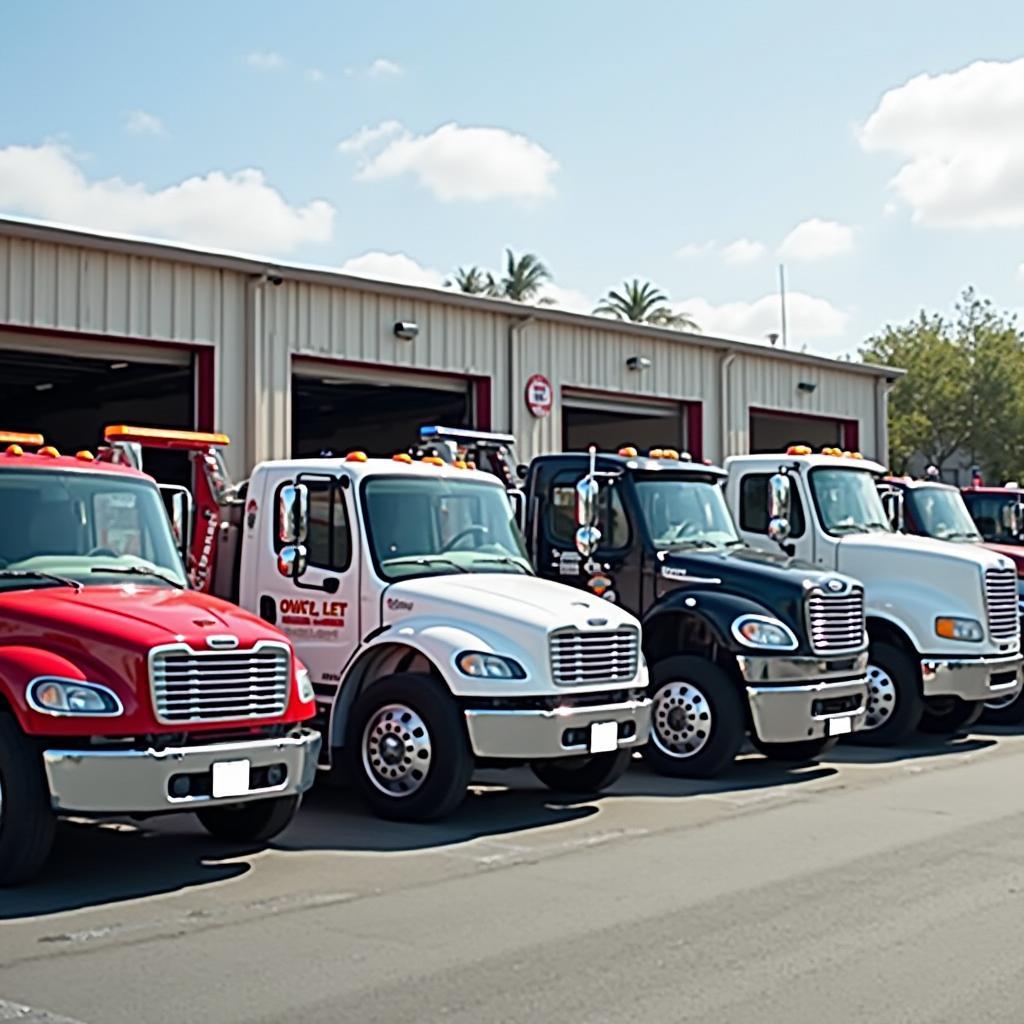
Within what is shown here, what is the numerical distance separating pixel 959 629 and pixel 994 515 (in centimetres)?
521

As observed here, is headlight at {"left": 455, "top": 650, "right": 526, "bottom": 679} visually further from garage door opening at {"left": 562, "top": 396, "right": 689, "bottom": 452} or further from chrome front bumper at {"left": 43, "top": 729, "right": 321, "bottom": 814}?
garage door opening at {"left": 562, "top": 396, "right": 689, "bottom": 452}

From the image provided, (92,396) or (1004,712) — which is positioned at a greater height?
(92,396)

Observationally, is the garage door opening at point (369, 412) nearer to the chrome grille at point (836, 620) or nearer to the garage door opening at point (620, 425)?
the garage door opening at point (620, 425)

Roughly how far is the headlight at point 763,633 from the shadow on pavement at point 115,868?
4806 millimetres

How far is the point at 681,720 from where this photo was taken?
1307 centimetres

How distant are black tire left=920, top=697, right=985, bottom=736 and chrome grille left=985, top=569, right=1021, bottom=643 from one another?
87 centimetres

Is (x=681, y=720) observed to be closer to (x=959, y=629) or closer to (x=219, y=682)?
(x=959, y=629)

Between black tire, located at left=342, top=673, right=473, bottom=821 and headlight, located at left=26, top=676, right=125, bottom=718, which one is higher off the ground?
headlight, located at left=26, top=676, right=125, bottom=718

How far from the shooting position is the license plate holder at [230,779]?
8.66 metres

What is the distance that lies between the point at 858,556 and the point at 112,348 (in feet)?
28.1

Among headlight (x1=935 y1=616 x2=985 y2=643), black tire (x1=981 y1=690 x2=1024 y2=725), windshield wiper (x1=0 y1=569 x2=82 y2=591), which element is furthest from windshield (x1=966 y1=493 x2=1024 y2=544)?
windshield wiper (x1=0 y1=569 x2=82 y2=591)

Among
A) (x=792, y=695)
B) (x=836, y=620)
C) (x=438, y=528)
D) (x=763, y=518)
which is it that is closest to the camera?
(x=438, y=528)

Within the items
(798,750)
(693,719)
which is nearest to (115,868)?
(693,719)

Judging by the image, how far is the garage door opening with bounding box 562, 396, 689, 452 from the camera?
2466 centimetres
